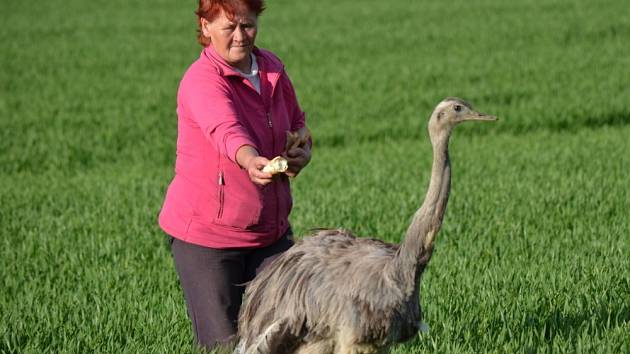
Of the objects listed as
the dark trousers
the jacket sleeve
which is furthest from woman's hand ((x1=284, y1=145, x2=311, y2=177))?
the dark trousers

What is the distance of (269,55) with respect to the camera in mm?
5133

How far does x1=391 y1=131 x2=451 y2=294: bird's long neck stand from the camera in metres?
4.33

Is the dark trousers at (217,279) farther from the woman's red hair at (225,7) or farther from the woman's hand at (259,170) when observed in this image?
the woman's red hair at (225,7)

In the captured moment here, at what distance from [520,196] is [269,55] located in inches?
217

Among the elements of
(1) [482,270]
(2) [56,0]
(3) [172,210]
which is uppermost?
(2) [56,0]

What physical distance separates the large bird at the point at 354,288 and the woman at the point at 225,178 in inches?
11.6

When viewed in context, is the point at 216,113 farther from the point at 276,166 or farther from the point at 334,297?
the point at 334,297

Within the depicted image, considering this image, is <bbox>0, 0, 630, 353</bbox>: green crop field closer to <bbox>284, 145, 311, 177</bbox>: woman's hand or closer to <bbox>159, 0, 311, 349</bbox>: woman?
<bbox>159, 0, 311, 349</bbox>: woman

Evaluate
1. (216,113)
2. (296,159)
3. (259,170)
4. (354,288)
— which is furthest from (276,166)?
(354,288)

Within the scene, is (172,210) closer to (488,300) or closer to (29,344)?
(29,344)

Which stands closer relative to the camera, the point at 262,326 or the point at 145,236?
the point at 262,326

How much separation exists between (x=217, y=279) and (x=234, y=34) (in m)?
1.20

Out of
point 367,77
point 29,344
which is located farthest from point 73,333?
point 367,77

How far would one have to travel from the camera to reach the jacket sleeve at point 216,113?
4.48 m
